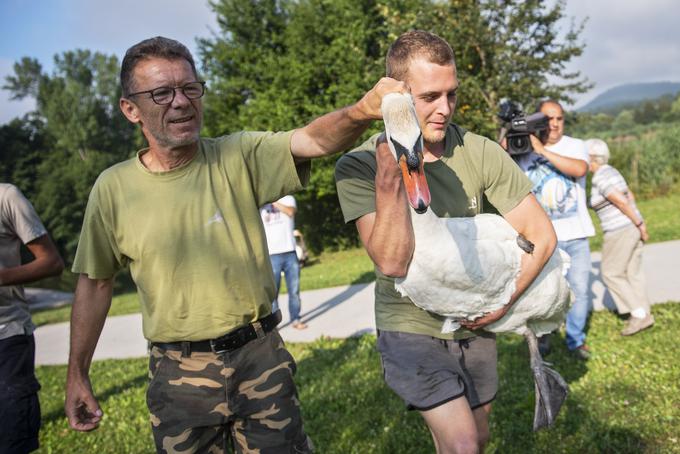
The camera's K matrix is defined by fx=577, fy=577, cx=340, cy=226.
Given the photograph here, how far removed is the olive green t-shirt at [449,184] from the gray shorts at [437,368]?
0.07 metres

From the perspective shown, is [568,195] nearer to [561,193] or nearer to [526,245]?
[561,193]

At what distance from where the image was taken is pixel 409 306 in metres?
2.80

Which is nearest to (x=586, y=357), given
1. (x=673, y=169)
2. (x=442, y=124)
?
(x=442, y=124)

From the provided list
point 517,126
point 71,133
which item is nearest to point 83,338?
point 517,126

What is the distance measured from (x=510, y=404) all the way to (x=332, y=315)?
13.9 feet

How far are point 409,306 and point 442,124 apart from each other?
879 millimetres

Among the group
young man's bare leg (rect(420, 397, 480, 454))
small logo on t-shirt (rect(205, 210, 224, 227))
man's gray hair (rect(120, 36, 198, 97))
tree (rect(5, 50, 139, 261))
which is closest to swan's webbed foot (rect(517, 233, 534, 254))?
young man's bare leg (rect(420, 397, 480, 454))

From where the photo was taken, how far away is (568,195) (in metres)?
5.34

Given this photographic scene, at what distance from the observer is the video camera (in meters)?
4.57

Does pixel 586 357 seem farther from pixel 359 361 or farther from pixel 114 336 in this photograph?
pixel 114 336

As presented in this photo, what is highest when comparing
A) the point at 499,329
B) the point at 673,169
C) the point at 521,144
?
the point at 521,144

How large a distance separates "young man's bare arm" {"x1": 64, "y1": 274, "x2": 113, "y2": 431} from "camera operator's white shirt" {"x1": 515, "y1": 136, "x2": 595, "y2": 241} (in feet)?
12.7

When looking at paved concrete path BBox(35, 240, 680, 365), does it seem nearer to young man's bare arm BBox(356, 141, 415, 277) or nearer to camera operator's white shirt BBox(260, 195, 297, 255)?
camera operator's white shirt BBox(260, 195, 297, 255)

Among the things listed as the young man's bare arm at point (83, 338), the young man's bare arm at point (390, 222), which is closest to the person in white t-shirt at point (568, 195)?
the young man's bare arm at point (390, 222)
